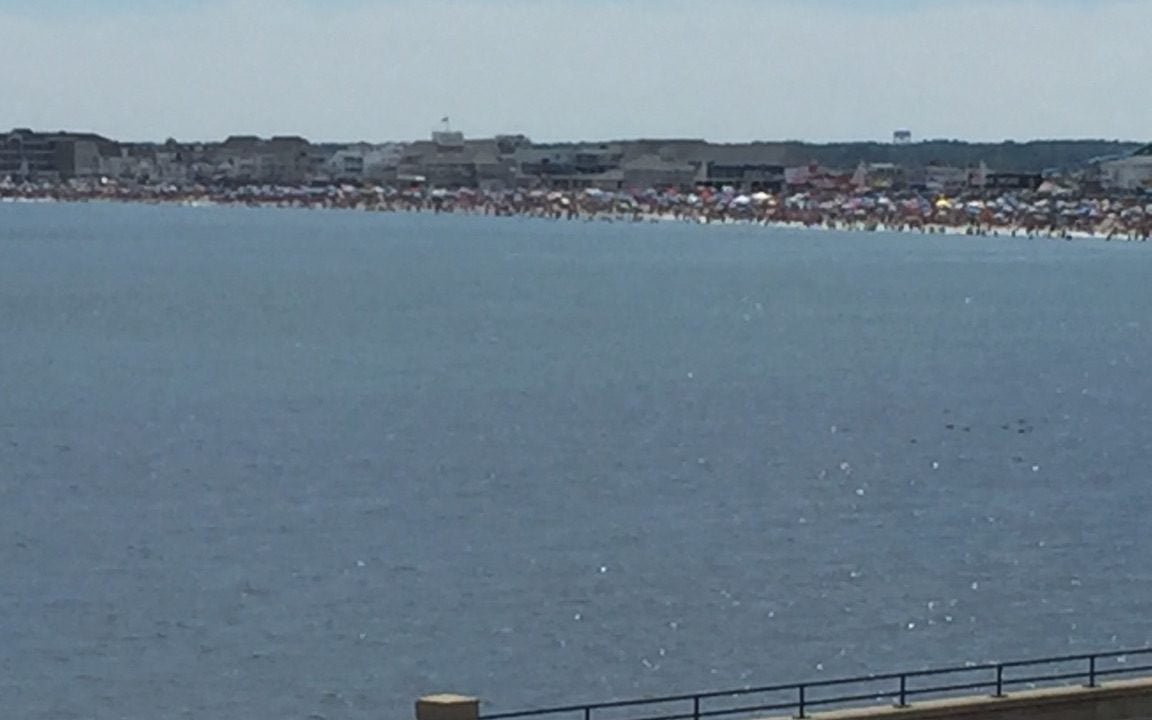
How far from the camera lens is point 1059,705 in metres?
33.6

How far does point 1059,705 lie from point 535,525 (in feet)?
142

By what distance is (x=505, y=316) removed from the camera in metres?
184

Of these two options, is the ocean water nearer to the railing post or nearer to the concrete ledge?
the concrete ledge

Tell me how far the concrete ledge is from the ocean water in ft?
64.5

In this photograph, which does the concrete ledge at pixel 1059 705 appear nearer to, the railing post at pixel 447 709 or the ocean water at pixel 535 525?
the railing post at pixel 447 709

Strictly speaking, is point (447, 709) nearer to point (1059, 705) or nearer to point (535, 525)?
point (1059, 705)

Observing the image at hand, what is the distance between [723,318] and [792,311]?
10506 millimetres

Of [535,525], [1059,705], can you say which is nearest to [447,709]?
[1059,705]

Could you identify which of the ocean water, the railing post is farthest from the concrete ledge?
the ocean water

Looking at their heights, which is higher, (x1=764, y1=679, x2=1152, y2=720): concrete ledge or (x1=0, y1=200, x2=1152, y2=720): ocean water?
(x1=764, y1=679, x2=1152, y2=720): concrete ledge

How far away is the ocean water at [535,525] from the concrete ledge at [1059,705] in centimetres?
1966

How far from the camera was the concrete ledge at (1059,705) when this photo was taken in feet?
109

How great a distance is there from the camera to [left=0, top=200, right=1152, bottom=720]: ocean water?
5675 centimetres

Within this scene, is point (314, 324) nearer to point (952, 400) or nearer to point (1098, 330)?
point (1098, 330)
